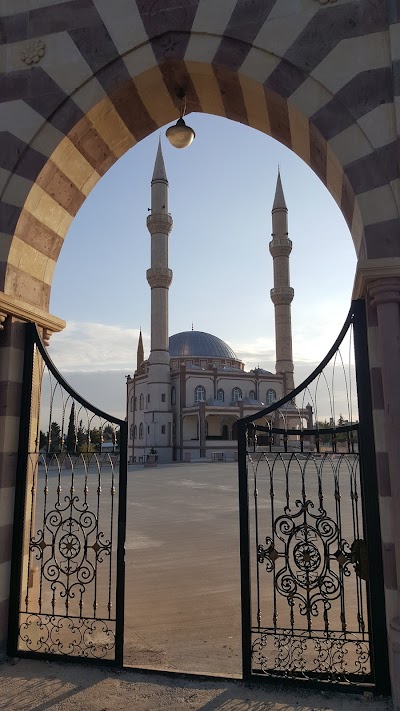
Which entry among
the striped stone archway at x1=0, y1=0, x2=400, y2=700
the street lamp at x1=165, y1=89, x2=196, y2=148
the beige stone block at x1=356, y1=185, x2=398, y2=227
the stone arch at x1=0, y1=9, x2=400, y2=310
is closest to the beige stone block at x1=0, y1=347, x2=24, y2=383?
the striped stone archway at x1=0, y1=0, x2=400, y2=700

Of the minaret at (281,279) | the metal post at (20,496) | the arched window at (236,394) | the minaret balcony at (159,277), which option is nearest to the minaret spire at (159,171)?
the minaret balcony at (159,277)

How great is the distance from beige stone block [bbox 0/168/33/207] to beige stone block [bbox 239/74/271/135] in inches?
77.7

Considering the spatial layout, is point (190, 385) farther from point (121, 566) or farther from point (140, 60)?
point (121, 566)

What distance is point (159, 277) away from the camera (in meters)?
38.8

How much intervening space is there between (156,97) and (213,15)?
832 mm

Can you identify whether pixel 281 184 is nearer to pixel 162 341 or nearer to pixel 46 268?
pixel 162 341

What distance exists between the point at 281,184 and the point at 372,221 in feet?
150

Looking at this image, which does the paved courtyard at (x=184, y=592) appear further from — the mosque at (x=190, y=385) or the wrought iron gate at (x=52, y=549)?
the mosque at (x=190, y=385)

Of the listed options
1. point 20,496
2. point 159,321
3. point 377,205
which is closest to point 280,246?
point 159,321

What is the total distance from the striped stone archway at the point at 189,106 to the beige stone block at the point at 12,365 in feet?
0.04

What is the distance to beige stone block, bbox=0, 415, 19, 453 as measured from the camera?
158 inches

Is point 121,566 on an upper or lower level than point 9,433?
lower

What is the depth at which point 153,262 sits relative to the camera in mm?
38938

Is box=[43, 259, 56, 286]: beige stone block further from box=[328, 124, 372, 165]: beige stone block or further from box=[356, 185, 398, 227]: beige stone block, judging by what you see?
box=[356, 185, 398, 227]: beige stone block
